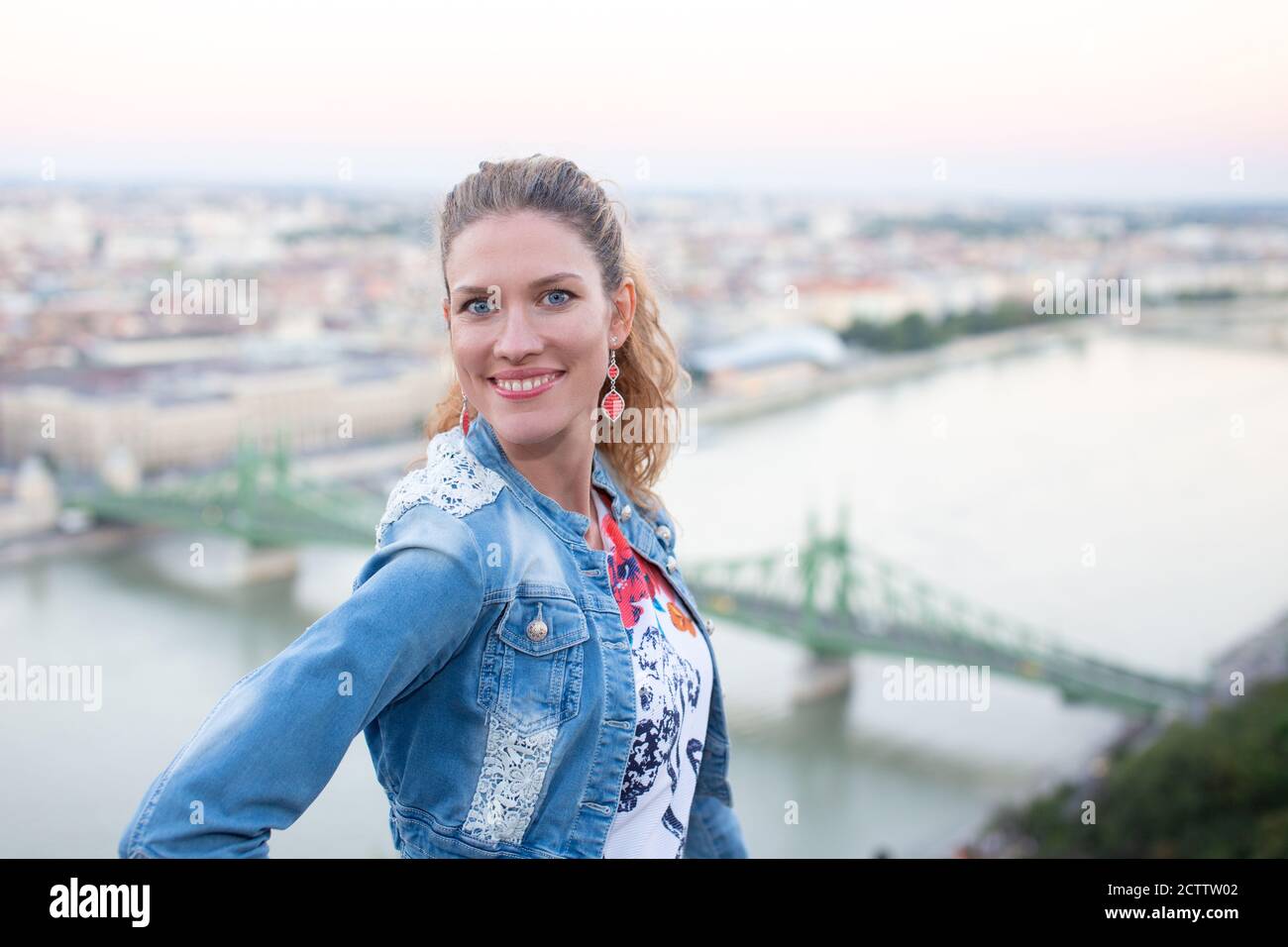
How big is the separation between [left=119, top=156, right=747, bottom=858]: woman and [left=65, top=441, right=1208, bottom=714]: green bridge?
526 cm

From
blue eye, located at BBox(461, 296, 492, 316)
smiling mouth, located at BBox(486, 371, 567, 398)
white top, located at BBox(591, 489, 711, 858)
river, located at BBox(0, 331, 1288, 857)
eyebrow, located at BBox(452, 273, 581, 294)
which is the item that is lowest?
river, located at BBox(0, 331, 1288, 857)

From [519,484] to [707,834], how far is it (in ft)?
0.58

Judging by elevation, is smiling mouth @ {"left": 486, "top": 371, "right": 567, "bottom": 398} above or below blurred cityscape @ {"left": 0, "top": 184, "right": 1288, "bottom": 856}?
above

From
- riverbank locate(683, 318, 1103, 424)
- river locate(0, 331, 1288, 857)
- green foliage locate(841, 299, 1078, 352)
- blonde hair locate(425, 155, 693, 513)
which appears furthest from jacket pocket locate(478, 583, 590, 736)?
green foliage locate(841, 299, 1078, 352)

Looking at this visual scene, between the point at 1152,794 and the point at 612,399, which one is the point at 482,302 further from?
the point at 1152,794

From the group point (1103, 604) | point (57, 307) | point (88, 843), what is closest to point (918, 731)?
point (1103, 604)

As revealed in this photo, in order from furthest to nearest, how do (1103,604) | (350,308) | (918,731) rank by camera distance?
(350,308)
(1103,604)
(918,731)

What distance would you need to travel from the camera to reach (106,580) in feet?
24.5

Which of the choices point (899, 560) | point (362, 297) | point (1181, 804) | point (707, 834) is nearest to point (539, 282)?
point (707, 834)

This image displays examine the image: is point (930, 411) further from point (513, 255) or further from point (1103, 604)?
point (513, 255)

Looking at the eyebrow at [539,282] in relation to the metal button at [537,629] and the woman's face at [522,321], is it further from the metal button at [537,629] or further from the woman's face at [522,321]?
the metal button at [537,629]

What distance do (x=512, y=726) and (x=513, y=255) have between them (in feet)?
0.47

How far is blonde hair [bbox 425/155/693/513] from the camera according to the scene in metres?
0.41

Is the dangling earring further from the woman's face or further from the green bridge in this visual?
the green bridge
